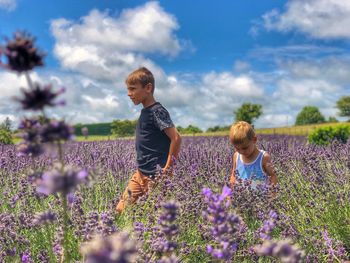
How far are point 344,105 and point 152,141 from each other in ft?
267

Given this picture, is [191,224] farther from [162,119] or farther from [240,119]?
[240,119]

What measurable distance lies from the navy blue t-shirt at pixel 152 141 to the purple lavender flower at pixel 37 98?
335cm

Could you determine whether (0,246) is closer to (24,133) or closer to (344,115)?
(24,133)

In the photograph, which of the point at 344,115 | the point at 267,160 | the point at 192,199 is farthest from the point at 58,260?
the point at 344,115

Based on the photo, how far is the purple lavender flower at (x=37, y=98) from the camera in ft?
3.44

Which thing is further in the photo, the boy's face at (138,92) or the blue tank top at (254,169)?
the boy's face at (138,92)

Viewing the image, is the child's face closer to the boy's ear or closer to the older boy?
the older boy

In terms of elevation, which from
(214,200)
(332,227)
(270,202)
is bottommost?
(332,227)

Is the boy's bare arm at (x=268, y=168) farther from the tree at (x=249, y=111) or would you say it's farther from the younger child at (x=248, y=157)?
the tree at (x=249, y=111)

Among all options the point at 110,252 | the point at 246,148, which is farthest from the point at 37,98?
the point at 246,148

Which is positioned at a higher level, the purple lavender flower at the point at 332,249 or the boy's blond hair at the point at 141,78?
the boy's blond hair at the point at 141,78

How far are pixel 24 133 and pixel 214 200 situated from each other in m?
0.53

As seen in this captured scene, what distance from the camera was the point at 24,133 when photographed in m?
1.20

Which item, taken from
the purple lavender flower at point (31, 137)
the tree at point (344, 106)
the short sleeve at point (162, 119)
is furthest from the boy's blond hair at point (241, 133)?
the tree at point (344, 106)
